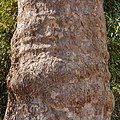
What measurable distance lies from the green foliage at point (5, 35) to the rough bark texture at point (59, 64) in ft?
3.95

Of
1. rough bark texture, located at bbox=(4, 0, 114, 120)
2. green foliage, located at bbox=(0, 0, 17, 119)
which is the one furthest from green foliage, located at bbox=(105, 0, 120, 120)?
rough bark texture, located at bbox=(4, 0, 114, 120)

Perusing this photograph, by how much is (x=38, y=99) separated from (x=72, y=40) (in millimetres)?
266

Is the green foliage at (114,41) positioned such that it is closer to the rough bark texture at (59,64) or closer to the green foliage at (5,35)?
the green foliage at (5,35)

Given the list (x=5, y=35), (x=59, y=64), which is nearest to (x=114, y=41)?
(x=5, y=35)

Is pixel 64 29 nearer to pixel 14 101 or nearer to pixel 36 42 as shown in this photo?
pixel 36 42

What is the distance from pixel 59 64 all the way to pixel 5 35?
1.57 meters

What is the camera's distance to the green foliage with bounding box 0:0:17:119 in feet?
10.1

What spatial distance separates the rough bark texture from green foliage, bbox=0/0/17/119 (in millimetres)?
1203

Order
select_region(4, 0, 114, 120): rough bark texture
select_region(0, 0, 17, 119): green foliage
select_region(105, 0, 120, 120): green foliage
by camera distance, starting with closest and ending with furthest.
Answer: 1. select_region(4, 0, 114, 120): rough bark texture
2. select_region(0, 0, 17, 119): green foliage
3. select_region(105, 0, 120, 120): green foliage

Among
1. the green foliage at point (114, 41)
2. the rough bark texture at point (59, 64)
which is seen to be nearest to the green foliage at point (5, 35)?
the green foliage at point (114, 41)

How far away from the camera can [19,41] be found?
185cm

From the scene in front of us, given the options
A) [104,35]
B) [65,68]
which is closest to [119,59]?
[104,35]

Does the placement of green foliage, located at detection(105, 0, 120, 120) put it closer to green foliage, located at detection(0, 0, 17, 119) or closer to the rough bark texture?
green foliage, located at detection(0, 0, 17, 119)

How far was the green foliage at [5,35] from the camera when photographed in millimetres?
3072
